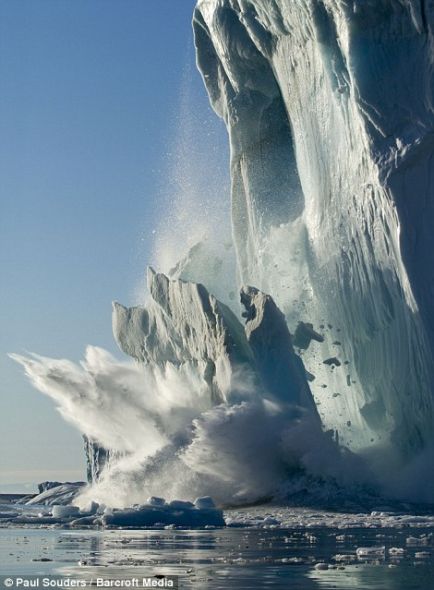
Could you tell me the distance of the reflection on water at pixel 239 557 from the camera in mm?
8727

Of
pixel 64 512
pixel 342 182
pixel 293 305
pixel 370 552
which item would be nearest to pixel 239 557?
pixel 370 552

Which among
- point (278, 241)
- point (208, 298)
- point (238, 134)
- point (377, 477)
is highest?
point (238, 134)

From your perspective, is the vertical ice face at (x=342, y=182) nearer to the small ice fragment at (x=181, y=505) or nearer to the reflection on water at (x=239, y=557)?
the small ice fragment at (x=181, y=505)

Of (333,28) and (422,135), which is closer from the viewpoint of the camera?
(422,135)

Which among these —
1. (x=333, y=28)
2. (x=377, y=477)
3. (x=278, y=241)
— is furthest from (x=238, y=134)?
(x=377, y=477)

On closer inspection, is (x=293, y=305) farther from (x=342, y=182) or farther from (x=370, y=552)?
(x=370, y=552)

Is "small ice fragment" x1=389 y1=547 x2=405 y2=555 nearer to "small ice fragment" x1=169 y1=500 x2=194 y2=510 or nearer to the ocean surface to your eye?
the ocean surface

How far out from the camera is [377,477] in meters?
20.5

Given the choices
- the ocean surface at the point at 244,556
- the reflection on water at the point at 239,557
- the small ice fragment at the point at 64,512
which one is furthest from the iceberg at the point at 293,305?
the reflection on water at the point at 239,557

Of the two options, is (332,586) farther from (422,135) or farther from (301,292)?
(301,292)

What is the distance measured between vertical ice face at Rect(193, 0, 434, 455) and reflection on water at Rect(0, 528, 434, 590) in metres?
7.08

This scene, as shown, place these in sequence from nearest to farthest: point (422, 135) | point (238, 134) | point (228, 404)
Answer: point (422, 135), point (228, 404), point (238, 134)

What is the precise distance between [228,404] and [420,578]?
12678 mm

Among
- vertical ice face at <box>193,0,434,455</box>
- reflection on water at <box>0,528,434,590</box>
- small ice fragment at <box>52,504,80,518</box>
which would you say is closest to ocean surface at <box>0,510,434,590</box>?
reflection on water at <box>0,528,434,590</box>
